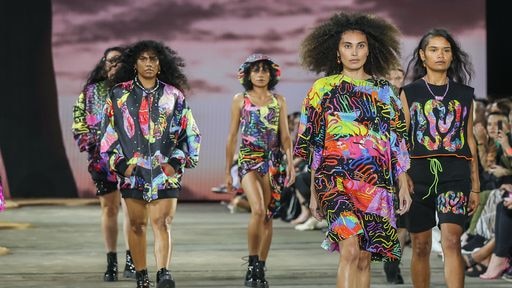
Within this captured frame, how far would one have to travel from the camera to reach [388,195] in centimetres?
467

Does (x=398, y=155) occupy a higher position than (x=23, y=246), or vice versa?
(x=398, y=155)

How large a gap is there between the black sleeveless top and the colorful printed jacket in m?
1.27

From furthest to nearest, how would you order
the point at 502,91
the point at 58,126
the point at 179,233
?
the point at 58,126
the point at 502,91
the point at 179,233

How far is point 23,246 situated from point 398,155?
5102mm

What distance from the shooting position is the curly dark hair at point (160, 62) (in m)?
6.16

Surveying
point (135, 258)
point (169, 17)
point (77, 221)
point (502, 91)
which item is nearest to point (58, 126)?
point (169, 17)

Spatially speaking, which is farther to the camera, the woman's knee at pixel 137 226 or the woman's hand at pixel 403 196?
the woman's knee at pixel 137 226

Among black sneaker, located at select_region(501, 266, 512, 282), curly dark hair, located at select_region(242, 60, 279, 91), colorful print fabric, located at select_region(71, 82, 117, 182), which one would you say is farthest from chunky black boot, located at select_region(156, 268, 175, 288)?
black sneaker, located at select_region(501, 266, 512, 282)

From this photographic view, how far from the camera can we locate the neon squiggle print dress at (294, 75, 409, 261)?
4609 mm

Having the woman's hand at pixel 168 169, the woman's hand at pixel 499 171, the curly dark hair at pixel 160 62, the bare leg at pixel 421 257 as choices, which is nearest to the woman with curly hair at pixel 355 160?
the bare leg at pixel 421 257

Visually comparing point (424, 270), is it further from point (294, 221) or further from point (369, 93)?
point (294, 221)

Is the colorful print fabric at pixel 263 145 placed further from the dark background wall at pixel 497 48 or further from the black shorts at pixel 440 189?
the dark background wall at pixel 497 48

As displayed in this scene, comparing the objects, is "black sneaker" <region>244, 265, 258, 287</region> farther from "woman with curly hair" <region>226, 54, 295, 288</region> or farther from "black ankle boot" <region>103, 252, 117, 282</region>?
"black ankle boot" <region>103, 252, 117, 282</region>

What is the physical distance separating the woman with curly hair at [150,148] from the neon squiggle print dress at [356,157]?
4.60 ft
